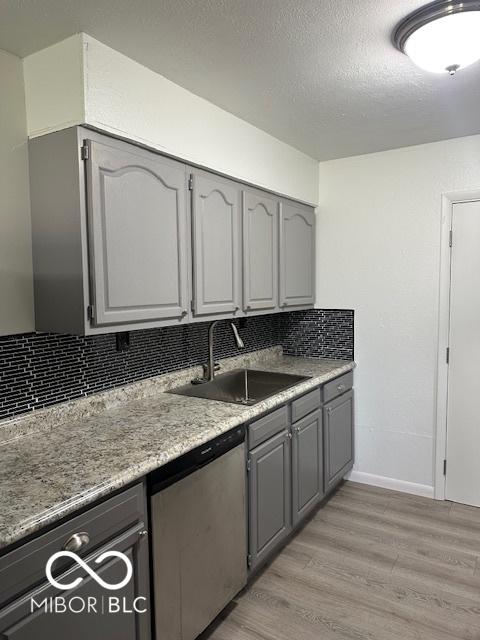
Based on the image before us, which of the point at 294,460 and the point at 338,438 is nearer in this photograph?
the point at 294,460

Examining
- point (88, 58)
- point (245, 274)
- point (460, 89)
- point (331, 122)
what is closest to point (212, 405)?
point (245, 274)

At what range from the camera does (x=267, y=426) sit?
7.23ft

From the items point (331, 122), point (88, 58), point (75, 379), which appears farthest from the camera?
point (331, 122)

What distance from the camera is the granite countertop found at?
1.24m

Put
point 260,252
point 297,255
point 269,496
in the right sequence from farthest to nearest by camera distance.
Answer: point 297,255, point 260,252, point 269,496

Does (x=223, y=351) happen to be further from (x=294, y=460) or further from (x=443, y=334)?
(x=443, y=334)

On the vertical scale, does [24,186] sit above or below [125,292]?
above

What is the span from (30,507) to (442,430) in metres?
2.61

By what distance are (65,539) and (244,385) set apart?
1781 mm

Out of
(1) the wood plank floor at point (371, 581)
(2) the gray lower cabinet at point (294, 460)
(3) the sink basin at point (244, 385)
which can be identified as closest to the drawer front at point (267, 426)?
(2) the gray lower cabinet at point (294, 460)

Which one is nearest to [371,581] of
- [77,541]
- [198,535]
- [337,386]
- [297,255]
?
[198,535]

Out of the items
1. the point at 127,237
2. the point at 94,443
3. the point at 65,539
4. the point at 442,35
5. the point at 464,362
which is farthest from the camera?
the point at 464,362

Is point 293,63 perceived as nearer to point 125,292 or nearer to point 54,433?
point 125,292

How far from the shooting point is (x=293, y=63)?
1.83m
